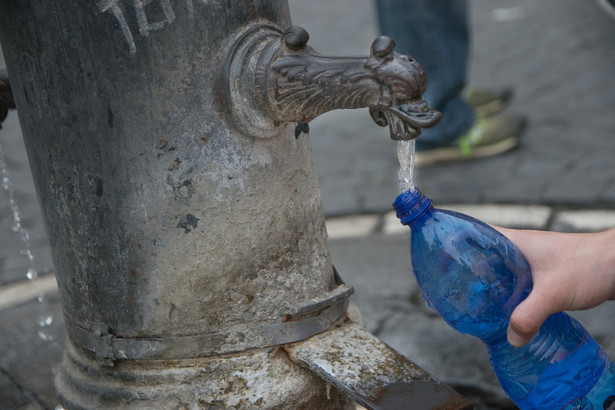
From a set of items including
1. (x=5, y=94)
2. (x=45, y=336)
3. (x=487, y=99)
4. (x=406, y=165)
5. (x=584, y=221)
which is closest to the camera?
(x=406, y=165)

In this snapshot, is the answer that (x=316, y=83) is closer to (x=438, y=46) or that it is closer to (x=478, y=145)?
(x=438, y=46)

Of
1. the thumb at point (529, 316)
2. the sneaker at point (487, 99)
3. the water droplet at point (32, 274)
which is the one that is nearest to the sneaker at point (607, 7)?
the sneaker at point (487, 99)

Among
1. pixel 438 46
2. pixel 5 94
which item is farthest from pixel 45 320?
pixel 438 46

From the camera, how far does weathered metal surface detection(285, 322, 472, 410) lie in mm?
1389

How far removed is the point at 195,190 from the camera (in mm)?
1420

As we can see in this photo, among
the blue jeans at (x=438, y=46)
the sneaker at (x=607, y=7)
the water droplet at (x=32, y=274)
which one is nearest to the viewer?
the water droplet at (x=32, y=274)

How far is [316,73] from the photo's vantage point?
4.33ft

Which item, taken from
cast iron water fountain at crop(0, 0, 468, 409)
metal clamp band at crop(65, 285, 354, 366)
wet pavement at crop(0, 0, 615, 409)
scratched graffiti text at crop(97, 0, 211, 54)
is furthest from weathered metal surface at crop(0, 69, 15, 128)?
wet pavement at crop(0, 0, 615, 409)

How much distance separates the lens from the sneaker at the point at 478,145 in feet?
12.0

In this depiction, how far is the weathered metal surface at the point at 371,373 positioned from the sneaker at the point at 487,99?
9.32 ft

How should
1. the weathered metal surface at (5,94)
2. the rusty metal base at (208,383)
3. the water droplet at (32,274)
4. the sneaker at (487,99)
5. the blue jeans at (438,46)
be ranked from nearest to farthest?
the rusty metal base at (208,383) → the weathered metal surface at (5,94) → the water droplet at (32,274) → the blue jeans at (438,46) → the sneaker at (487,99)

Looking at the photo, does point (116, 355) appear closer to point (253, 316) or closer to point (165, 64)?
point (253, 316)

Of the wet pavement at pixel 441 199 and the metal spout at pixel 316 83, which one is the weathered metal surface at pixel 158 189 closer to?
the metal spout at pixel 316 83

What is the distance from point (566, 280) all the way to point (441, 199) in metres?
1.82
